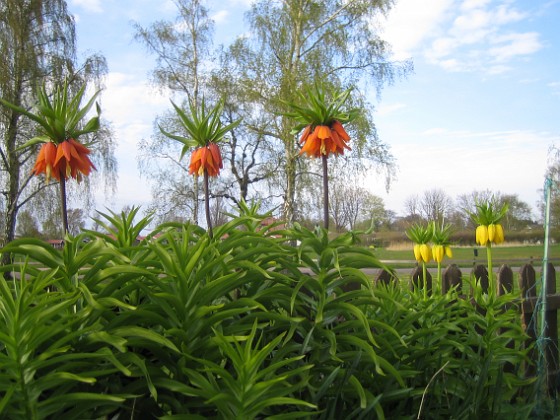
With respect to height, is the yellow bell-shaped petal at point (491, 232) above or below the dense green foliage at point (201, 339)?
above

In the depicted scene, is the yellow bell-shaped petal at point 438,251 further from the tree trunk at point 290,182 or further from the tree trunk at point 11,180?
the tree trunk at point 11,180

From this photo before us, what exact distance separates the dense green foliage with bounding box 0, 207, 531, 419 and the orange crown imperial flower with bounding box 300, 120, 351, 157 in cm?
42

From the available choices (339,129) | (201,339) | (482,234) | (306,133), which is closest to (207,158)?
(306,133)

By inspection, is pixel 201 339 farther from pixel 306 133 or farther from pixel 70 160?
pixel 306 133

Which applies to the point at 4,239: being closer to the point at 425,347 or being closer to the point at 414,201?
the point at 425,347

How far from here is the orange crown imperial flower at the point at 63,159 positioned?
6.25 ft

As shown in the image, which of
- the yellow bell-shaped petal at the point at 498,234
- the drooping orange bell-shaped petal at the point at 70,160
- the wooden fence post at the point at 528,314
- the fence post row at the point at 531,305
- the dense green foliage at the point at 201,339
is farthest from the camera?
the wooden fence post at the point at 528,314

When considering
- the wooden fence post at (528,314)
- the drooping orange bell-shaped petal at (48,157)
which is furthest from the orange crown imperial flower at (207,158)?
the wooden fence post at (528,314)

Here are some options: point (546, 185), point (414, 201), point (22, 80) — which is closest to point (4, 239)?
point (22, 80)

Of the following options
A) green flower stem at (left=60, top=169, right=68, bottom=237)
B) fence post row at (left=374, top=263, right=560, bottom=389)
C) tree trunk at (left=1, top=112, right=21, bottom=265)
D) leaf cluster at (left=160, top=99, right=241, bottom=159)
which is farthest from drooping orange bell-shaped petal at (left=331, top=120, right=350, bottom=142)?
tree trunk at (left=1, top=112, right=21, bottom=265)

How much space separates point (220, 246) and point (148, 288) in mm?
269

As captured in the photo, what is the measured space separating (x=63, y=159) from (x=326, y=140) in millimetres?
Answer: 957

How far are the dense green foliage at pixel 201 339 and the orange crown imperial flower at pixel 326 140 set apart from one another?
16.4 inches

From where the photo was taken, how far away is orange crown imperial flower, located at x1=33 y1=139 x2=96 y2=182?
191 cm
